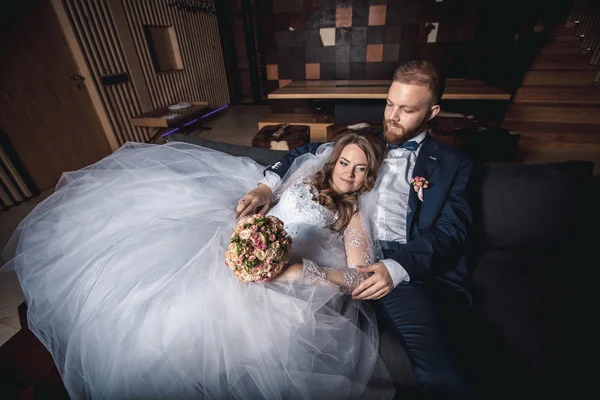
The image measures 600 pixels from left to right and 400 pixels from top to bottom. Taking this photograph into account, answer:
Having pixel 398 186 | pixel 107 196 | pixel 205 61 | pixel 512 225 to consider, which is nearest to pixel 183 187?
pixel 107 196

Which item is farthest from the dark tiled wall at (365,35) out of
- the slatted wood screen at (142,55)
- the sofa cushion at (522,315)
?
the sofa cushion at (522,315)

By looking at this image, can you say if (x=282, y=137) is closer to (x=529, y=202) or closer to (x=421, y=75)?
(x=421, y=75)

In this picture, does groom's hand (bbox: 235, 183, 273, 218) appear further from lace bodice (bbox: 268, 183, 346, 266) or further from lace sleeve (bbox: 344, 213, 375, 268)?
lace sleeve (bbox: 344, 213, 375, 268)

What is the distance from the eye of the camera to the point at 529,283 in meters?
1.32

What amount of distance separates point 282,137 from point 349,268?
211 cm

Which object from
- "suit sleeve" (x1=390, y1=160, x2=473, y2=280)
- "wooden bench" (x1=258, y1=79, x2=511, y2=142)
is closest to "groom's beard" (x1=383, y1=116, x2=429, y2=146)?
"suit sleeve" (x1=390, y1=160, x2=473, y2=280)

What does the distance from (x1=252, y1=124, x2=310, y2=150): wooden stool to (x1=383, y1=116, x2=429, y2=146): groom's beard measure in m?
1.56

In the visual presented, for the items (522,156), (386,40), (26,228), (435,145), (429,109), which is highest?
(386,40)

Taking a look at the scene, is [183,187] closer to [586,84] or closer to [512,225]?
[512,225]

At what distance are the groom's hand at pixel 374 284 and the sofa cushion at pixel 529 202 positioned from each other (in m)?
0.77

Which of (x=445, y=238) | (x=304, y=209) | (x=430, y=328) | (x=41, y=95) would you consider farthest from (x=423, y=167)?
(x=41, y=95)

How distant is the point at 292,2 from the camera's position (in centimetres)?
443

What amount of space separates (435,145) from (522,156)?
2.90 metres

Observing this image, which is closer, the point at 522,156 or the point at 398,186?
the point at 398,186
